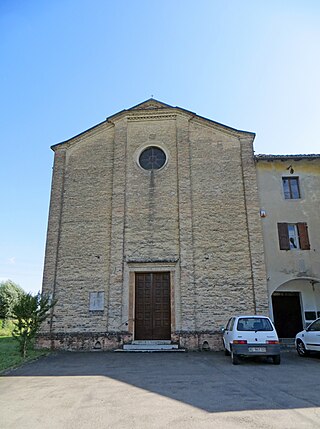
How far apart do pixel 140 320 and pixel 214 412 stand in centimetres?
933

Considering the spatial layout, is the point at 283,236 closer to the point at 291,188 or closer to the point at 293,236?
the point at 293,236

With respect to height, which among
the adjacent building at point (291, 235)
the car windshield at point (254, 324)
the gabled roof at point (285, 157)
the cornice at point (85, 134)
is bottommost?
the car windshield at point (254, 324)

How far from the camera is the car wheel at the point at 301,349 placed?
441 inches

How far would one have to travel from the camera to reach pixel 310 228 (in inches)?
579

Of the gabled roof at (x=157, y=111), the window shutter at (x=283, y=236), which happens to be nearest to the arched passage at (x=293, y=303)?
the window shutter at (x=283, y=236)

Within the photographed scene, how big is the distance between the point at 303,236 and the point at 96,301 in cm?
960

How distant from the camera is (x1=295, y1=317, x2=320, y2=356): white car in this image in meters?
10.4

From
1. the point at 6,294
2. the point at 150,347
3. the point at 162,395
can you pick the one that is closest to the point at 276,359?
the point at 162,395

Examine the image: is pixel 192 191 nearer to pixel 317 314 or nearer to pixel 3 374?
pixel 317 314

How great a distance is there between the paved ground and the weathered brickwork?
3.80m

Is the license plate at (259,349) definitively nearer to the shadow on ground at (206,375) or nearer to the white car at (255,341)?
the white car at (255,341)

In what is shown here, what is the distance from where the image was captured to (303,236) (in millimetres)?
14547

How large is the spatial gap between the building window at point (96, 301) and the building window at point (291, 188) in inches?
380

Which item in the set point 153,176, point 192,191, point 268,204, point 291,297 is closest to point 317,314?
point 291,297
